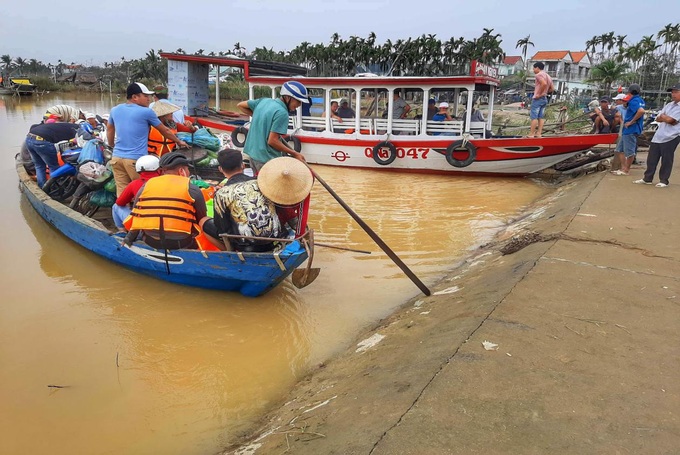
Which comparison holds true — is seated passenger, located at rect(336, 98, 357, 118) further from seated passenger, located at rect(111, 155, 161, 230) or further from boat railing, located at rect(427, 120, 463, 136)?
seated passenger, located at rect(111, 155, 161, 230)

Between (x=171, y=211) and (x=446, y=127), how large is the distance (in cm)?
717

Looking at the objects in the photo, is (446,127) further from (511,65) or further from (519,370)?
(511,65)

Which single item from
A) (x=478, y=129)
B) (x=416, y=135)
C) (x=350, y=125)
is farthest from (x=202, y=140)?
(x=478, y=129)

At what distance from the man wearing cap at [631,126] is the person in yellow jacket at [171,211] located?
258 inches

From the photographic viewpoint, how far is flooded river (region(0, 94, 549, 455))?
9.36ft

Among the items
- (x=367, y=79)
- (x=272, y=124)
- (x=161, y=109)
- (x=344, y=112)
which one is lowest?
(x=272, y=124)

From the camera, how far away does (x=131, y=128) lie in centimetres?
489

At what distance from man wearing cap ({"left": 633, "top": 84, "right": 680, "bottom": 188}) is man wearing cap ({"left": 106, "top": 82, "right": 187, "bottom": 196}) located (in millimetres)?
6362

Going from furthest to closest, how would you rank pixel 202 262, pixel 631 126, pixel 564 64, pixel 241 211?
pixel 564 64 < pixel 631 126 < pixel 202 262 < pixel 241 211

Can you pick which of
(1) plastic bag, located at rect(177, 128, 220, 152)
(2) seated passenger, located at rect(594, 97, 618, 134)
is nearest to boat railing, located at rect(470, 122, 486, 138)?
(2) seated passenger, located at rect(594, 97, 618, 134)

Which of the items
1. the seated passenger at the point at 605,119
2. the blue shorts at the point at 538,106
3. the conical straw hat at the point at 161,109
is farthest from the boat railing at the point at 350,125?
the conical straw hat at the point at 161,109

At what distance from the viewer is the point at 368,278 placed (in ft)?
16.2

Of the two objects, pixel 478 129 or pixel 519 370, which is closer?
pixel 519 370

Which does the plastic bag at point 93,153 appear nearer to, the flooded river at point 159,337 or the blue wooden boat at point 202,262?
the blue wooden boat at point 202,262
